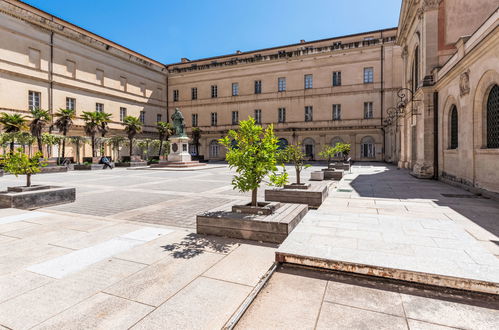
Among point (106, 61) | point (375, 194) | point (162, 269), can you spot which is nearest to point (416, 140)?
point (375, 194)

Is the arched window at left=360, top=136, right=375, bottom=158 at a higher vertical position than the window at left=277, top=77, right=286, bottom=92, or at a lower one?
lower

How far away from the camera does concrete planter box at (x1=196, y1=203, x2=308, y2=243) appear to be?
16.3ft

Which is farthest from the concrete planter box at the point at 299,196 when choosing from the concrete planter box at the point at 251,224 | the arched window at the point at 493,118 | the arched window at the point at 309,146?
the arched window at the point at 309,146

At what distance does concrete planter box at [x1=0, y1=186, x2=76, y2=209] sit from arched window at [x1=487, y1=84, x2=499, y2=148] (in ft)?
49.8

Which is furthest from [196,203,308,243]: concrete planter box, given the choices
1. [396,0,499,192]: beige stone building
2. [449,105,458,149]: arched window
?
[449,105,458,149]: arched window

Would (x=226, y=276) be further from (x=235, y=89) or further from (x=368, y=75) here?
(x=235, y=89)

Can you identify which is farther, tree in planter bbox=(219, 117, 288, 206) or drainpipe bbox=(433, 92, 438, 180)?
drainpipe bbox=(433, 92, 438, 180)

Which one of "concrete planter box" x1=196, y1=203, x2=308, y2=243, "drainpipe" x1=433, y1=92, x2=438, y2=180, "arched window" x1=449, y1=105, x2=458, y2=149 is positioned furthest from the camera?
"drainpipe" x1=433, y1=92, x2=438, y2=180

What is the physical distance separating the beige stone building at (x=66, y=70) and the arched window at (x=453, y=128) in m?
36.1

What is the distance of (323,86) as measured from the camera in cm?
3775

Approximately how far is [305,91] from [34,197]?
1413 inches

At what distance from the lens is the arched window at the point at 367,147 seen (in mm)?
35406

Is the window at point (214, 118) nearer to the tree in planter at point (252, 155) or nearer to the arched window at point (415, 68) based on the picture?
the arched window at point (415, 68)

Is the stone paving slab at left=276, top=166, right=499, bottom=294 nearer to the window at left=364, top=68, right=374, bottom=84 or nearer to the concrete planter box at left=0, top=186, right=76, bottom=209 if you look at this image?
the concrete planter box at left=0, top=186, right=76, bottom=209
